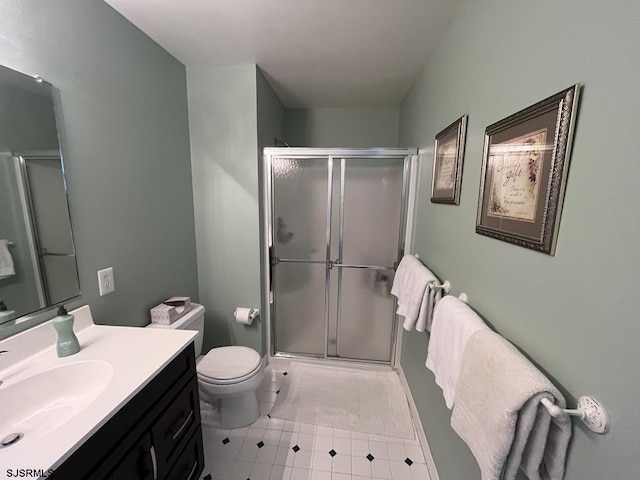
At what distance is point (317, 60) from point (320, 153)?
624 millimetres

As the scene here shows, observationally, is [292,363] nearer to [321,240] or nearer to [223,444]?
[223,444]

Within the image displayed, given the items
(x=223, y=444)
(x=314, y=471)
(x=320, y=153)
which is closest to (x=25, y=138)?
(x=320, y=153)

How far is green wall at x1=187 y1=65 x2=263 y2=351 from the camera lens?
1891 millimetres

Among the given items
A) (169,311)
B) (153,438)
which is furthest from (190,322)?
(153,438)

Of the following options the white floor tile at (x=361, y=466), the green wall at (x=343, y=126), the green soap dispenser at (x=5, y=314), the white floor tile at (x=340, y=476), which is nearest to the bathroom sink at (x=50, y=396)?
the green soap dispenser at (x=5, y=314)

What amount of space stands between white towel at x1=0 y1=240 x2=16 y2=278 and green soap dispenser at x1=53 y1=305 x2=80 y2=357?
0.21m

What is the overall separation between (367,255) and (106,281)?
5.77 ft

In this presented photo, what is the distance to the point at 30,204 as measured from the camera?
101 cm

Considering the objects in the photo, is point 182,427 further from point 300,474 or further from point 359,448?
point 359,448

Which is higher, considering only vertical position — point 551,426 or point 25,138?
point 25,138

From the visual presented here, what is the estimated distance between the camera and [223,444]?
5.30 ft

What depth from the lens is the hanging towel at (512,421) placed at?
56cm

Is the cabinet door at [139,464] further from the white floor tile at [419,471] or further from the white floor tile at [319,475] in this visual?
the white floor tile at [419,471]

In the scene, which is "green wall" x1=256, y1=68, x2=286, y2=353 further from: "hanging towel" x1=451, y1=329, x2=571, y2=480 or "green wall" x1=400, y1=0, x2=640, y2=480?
"hanging towel" x1=451, y1=329, x2=571, y2=480
